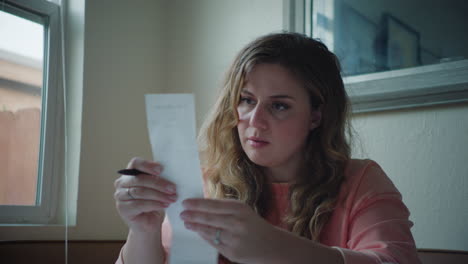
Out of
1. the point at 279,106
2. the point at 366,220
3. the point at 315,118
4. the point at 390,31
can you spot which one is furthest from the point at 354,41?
the point at 366,220

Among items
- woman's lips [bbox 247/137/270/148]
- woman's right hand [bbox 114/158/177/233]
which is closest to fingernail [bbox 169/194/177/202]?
woman's right hand [bbox 114/158/177/233]

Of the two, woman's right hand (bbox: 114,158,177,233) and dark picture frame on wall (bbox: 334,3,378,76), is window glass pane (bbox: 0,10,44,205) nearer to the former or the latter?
woman's right hand (bbox: 114,158,177,233)

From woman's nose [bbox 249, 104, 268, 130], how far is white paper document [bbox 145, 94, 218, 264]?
0.45 metres

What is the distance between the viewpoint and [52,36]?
210 cm

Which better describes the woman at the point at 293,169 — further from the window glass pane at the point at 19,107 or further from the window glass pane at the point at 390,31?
the window glass pane at the point at 19,107

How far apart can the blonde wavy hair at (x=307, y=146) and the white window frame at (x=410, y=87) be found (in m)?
0.30

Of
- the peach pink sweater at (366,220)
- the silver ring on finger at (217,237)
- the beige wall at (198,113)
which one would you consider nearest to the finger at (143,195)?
the silver ring on finger at (217,237)

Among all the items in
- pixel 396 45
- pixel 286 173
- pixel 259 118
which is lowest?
pixel 286 173

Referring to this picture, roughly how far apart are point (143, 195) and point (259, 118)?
1.53 ft

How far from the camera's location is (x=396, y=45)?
68.7 inches

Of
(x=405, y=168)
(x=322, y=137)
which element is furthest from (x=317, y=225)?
(x=405, y=168)

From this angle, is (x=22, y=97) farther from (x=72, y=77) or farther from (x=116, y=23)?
(x=116, y=23)

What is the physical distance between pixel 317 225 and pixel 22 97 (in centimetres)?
137

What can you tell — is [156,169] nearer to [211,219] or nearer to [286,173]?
→ [211,219]
